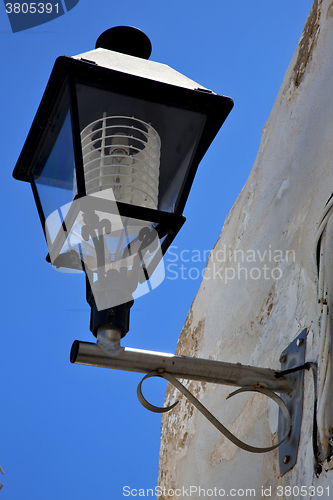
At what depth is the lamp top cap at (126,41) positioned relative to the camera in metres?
1.43

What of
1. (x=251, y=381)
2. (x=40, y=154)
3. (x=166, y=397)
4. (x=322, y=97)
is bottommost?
(x=251, y=381)

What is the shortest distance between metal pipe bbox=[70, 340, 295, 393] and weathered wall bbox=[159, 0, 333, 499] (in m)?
0.10

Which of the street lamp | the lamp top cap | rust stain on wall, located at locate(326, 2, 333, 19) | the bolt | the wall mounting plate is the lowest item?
the wall mounting plate

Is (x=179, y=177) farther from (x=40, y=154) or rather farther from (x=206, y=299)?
(x=206, y=299)

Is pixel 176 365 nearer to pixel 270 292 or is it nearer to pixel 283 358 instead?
pixel 283 358

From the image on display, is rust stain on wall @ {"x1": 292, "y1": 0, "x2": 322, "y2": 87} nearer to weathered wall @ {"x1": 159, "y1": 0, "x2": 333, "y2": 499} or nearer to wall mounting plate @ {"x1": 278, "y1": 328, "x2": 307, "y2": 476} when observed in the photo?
weathered wall @ {"x1": 159, "y1": 0, "x2": 333, "y2": 499}

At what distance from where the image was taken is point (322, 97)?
160cm

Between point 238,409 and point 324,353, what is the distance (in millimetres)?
610

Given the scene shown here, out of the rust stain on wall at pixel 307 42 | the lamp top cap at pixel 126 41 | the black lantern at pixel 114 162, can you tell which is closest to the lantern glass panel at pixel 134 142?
the black lantern at pixel 114 162

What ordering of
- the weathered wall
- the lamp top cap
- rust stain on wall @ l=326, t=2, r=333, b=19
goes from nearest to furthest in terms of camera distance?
the weathered wall < the lamp top cap < rust stain on wall @ l=326, t=2, r=333, b=19

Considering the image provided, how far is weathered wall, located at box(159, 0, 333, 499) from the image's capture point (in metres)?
1.24

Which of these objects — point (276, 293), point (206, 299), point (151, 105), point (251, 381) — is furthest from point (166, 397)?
point (151, 105)

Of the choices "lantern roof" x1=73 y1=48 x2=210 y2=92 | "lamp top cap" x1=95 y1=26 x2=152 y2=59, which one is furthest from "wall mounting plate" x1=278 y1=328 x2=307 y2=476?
"lamp top cap" x1=95 y1=26 x2=152 y2=59

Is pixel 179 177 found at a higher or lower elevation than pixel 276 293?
higher
